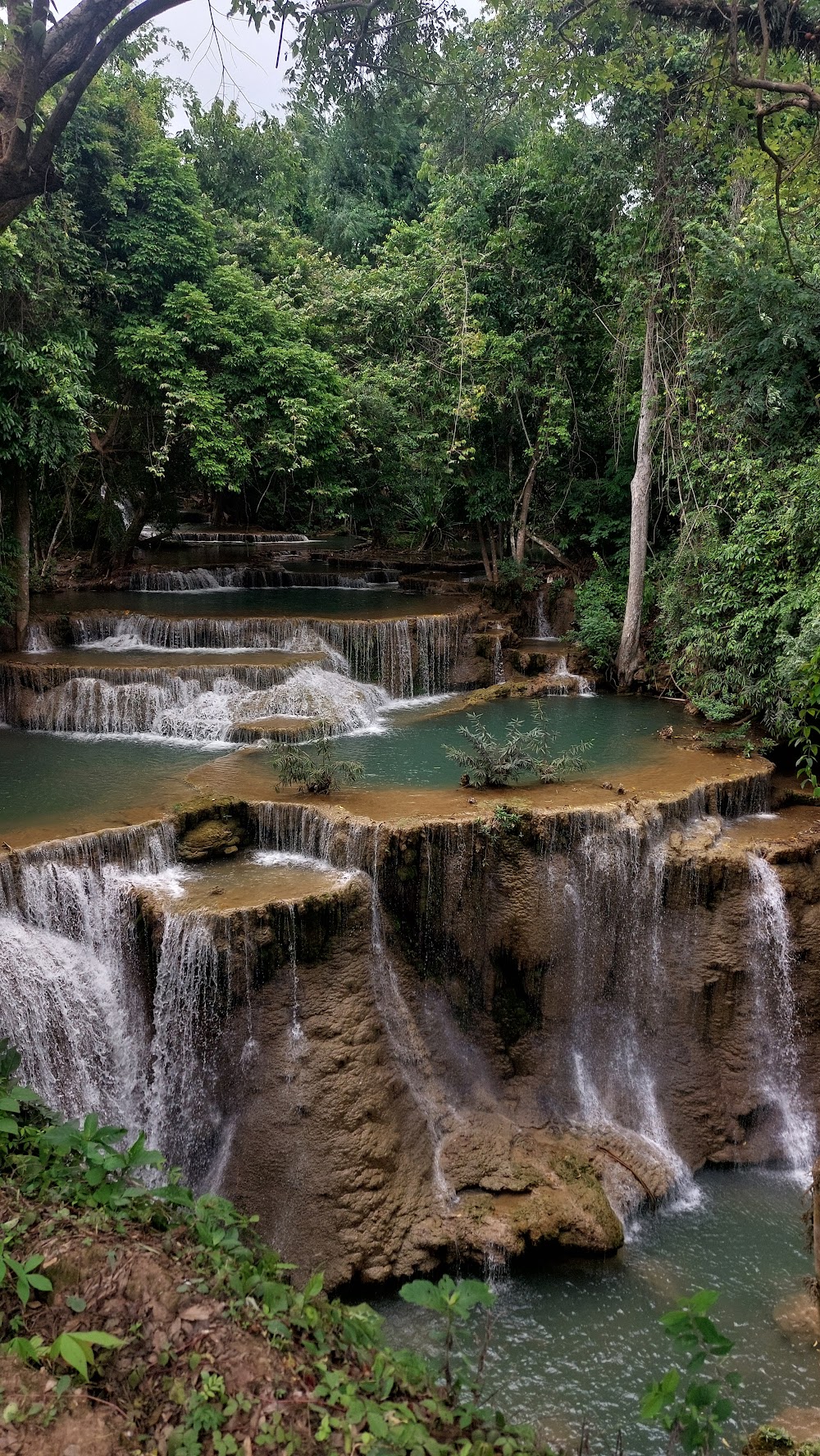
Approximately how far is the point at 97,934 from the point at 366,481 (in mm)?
13360

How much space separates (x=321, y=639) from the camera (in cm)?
1393

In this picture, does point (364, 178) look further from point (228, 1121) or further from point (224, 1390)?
point (224, 1390)

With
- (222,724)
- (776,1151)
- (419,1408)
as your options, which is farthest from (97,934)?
(776,1151)

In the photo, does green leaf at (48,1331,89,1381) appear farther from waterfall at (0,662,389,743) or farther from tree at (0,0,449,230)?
waterfall at (0,662,389,743)

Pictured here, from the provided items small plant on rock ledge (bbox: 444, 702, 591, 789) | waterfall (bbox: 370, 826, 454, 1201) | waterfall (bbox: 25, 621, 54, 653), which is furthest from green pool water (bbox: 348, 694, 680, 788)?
waterfall (bbox: 25, 621, 54, 653)

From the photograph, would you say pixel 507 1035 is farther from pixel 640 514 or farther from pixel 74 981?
pixel 640 514

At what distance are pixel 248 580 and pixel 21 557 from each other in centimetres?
638

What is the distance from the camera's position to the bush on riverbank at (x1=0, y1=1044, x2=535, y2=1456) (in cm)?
304

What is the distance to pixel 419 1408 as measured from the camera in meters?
3.37

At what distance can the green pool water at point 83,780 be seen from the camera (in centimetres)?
871

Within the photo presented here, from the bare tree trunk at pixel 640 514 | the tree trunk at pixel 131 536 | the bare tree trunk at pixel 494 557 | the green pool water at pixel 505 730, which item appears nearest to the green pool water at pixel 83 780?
the green pool water at pixel 505 730

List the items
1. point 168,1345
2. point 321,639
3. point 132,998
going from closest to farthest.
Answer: point 168,1345
point 132,998
point 321,639

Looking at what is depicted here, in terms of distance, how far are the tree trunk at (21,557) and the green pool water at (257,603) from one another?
1138 millimetres

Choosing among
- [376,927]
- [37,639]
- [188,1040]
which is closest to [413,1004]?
[376,927]
